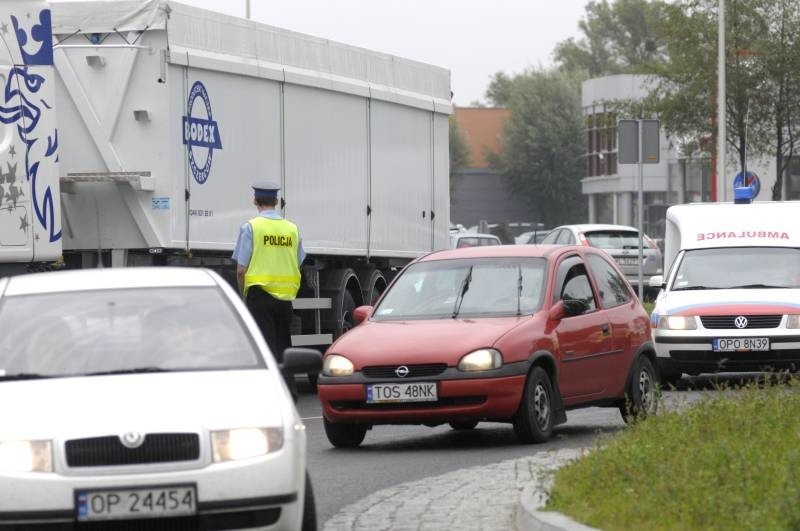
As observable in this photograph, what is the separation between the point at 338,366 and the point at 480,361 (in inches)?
40.7

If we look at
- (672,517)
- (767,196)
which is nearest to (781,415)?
(672,517)

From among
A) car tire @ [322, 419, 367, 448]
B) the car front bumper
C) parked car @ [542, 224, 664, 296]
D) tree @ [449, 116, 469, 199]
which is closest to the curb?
car tire @ [322, 419, 367, 448]

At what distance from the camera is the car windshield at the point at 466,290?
1437cm

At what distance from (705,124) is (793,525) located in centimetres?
4021

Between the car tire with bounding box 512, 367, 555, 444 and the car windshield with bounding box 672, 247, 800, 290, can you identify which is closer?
the car tire with bounding box 512, 367, 555, 444

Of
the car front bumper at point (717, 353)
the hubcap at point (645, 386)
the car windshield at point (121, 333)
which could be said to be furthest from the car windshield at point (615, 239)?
the car windshield at point (121, 333)

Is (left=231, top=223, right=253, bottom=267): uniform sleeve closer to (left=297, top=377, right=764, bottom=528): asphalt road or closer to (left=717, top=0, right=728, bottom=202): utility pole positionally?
(left=297, top=377, right=764, bottom=528): asphalt road

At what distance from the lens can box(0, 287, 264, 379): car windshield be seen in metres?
8.66

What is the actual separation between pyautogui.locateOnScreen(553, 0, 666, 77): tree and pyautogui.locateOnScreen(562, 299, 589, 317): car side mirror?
11334cm

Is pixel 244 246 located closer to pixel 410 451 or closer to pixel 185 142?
pixel 410 451

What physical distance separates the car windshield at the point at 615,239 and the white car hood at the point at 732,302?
17.9m

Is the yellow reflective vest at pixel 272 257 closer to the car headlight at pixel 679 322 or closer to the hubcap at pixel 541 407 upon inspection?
the hubcap at pixel 541 407

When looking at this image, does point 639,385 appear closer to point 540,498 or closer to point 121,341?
point 540,498

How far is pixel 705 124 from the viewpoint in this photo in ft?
154
